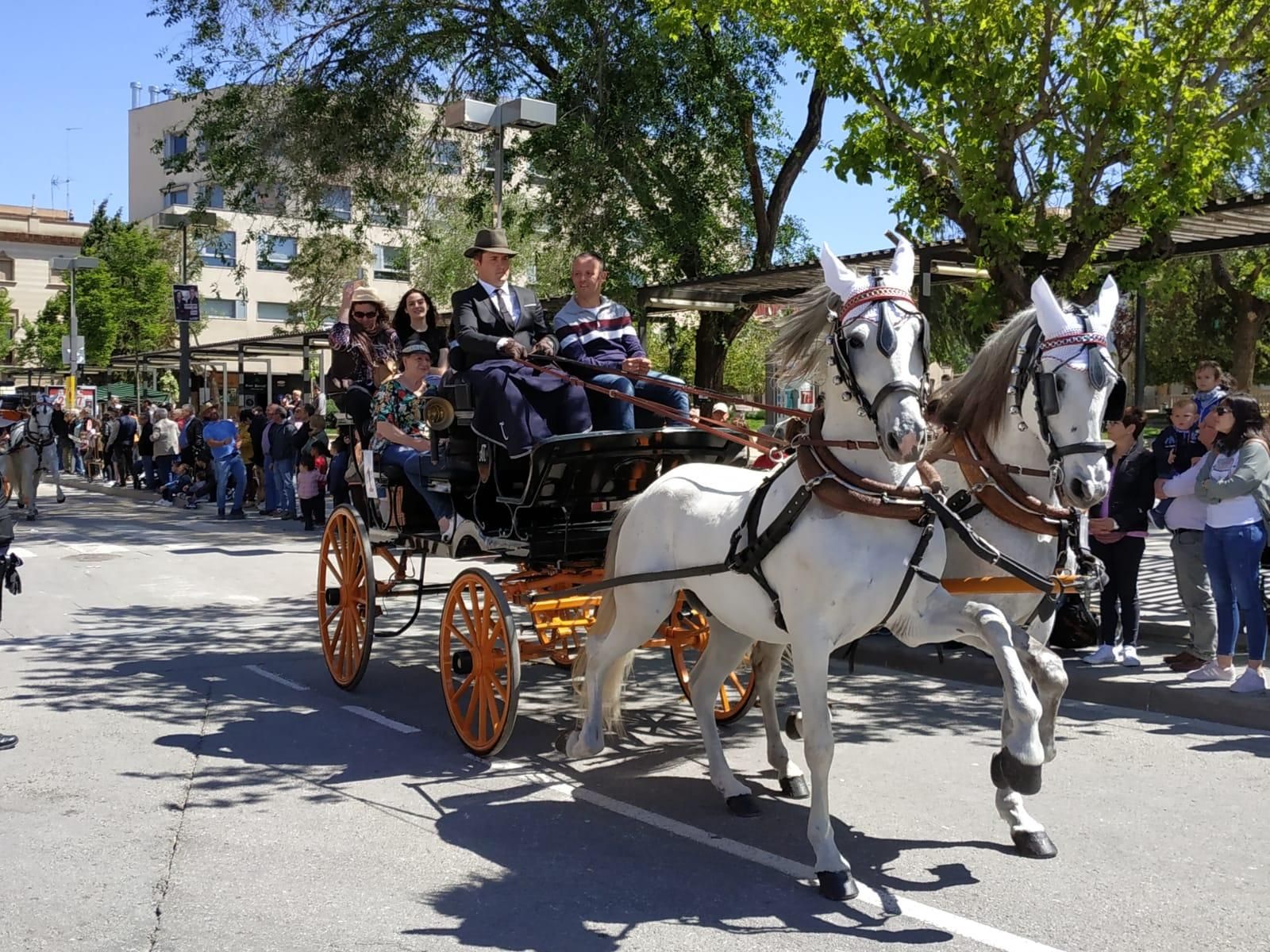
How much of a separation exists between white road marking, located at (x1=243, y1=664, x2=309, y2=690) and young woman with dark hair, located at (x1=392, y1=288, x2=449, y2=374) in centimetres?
233

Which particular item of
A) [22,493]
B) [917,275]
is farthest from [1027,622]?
[22,493]

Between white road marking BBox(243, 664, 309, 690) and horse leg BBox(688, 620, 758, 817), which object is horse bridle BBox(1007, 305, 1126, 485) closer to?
horse leg BBox(688, 620, 758, 817)

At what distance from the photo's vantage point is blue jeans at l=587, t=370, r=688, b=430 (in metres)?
6.77

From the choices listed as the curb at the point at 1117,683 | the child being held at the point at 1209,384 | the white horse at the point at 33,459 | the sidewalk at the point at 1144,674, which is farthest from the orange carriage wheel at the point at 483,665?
the white horse at the point at 33,459

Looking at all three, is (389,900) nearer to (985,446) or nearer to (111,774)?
(111,774)

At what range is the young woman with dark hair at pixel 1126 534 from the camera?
857cm

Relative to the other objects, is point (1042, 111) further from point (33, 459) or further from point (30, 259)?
point (30, 259)

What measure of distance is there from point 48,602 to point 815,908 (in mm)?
9522

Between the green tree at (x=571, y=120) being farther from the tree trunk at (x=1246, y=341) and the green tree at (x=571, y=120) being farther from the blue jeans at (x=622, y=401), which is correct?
the tree trunk at (x=1246, y=341)

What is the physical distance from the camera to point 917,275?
11.9 metres

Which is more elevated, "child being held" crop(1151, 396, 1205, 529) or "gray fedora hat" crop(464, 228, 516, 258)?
"gray fedora hat" crop(464, 228, 516, 258)

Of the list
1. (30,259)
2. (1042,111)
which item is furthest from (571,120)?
(30,259)

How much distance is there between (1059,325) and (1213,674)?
4.15 metres

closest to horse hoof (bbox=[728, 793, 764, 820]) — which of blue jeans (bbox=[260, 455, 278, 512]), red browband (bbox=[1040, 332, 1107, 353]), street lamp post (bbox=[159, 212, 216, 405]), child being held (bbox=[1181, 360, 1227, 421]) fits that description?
red browband (bbox=[1040, 332, 1107, 353])
